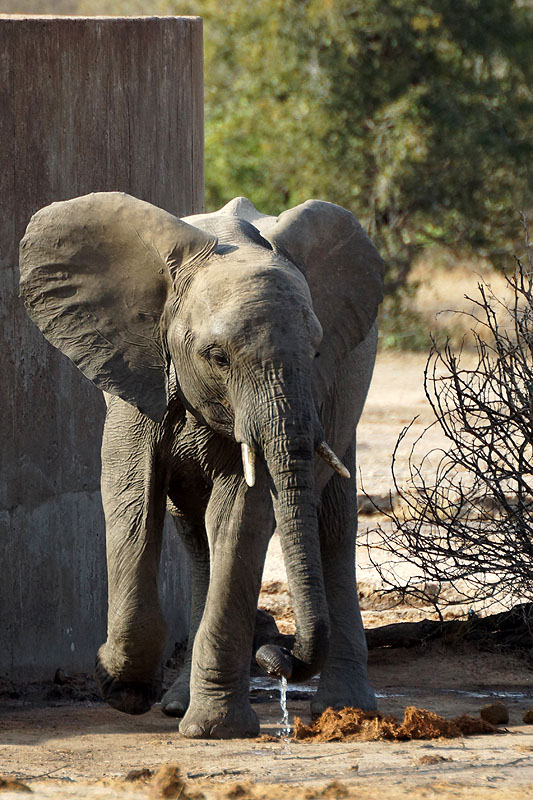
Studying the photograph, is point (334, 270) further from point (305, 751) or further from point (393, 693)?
point (393, 693)

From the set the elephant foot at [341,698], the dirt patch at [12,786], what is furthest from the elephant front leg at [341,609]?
the dirt patch at [12,786]

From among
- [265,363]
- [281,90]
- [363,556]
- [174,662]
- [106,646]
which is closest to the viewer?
[265,363]

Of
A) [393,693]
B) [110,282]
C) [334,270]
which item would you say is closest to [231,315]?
[110,282]

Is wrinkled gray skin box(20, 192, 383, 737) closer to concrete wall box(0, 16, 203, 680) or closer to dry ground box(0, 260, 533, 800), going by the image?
dry ground box(0, 260, 533, 800)

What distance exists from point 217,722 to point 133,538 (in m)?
0.68

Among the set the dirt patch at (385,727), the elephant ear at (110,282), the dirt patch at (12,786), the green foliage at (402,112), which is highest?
the green foliage at (402,112)

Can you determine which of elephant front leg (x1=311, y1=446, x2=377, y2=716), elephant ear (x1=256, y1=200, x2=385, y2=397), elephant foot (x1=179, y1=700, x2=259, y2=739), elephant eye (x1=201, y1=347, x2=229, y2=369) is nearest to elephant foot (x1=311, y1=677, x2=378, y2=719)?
elephant front leg (x1=311, y1=446, x2=377, y2=716)

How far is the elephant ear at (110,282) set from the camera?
189 inches

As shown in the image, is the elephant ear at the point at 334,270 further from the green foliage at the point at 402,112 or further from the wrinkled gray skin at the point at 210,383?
the green foliage at the point at 402,112

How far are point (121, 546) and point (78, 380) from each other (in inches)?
53.3

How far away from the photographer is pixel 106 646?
519 cm

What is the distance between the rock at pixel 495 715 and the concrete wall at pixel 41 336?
1843 millimetres

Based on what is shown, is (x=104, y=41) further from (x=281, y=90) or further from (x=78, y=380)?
(x=281, y=90)

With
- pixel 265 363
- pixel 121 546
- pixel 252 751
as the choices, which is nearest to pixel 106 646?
pixel 121 546
